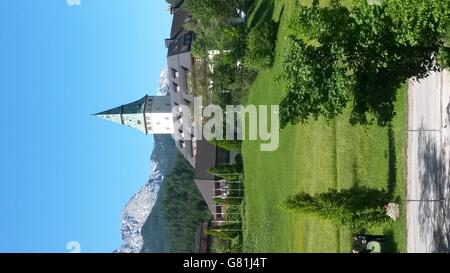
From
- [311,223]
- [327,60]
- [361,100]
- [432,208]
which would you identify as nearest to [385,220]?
[432,208]

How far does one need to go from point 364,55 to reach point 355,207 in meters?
7.46

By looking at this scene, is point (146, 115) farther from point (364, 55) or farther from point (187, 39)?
point (364, 55)

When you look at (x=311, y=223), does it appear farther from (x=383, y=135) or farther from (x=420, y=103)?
(x=420, y=103)

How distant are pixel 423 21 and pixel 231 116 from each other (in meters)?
39.9

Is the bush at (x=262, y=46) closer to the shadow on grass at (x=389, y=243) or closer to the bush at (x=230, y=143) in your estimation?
the bush at (x=230, y=143)

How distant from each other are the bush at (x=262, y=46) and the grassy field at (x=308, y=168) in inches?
33.2

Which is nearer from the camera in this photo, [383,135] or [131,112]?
[383,135]

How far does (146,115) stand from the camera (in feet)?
312

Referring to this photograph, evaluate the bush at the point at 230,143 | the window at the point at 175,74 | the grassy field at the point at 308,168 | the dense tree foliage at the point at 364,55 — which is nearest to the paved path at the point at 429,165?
the grassy field at the point at 308,168

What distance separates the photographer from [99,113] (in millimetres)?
96688

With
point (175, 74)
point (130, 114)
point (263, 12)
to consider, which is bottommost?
point (130, 114)

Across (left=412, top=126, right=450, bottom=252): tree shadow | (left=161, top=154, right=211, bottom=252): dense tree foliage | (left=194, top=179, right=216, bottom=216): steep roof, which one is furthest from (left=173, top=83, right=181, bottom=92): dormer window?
(left=412, top=126, right=450, bottom=252): tree shadow

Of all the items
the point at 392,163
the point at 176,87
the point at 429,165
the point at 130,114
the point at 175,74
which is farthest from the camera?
the point at 130,114

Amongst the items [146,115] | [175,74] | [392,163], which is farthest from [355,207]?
[146,115]
